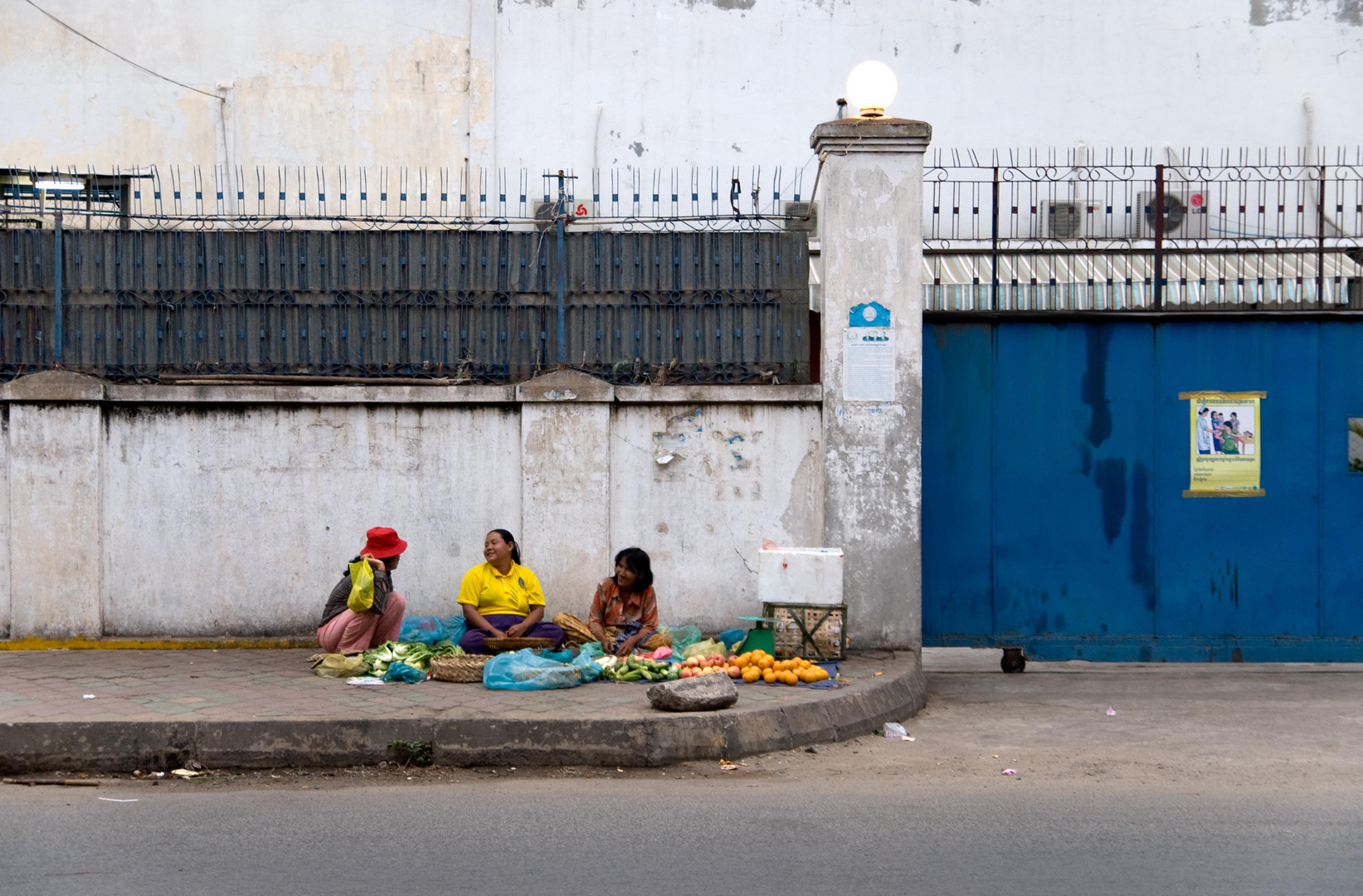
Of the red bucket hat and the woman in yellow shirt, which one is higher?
the red bucket hat

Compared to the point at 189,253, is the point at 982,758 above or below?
below

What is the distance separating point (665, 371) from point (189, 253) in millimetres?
3401

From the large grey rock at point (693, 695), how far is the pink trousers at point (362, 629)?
214 cm

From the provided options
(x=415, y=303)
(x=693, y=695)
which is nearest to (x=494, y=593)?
(x=693, y=695)

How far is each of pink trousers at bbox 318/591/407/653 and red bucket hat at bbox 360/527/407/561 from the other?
256 mm

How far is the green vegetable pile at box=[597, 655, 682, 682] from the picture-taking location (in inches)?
273

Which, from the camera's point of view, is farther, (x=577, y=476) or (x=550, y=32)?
(x=550, y=32)

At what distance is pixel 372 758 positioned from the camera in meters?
5.76

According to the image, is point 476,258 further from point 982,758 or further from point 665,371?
point 982,758

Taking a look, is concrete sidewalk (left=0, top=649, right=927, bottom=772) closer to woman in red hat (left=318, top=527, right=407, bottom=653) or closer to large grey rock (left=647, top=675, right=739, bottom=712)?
large grey rock (left=647, top=675, right=739, bottom=712)

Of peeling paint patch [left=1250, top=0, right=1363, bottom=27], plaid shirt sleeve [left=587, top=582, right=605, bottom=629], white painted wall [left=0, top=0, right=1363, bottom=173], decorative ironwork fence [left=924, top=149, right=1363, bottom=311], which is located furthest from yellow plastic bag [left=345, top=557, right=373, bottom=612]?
peeling paint patch [left=1250, top=0, right=1363, bottom=27]

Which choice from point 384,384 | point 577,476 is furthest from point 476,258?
point 577,476

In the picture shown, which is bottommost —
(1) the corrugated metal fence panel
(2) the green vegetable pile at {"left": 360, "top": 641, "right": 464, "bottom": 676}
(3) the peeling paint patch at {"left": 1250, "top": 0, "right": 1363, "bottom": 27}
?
(2) the green vegetable pile at {"left": 360, "top": 641, "right": 464, "bottom": 676}

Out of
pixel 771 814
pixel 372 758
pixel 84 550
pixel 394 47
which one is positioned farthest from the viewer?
pixel 394 47
